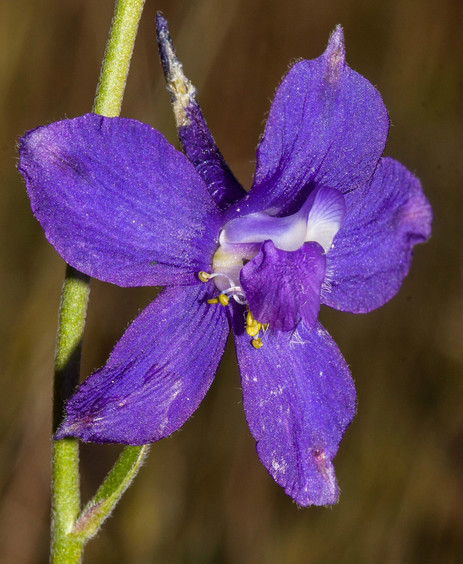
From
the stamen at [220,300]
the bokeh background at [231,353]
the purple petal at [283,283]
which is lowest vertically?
the bokeh background at [231,353]

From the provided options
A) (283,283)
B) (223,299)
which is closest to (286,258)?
(283,283)

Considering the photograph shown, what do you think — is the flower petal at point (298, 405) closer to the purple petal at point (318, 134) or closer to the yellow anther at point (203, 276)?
the yellow anther at point (203, 276)

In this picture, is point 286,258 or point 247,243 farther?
point 247,243

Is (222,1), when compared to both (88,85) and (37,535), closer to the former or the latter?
(88,85)

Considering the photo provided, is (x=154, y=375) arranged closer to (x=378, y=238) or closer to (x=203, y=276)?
(x=203, y=276)

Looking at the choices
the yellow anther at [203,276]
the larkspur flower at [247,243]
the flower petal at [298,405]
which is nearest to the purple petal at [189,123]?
the larkspur flower at [247,243]
